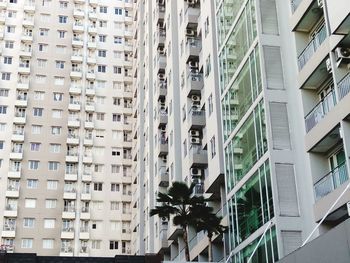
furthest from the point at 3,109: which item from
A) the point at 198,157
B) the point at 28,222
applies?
the point at 198,157

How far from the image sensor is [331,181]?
1128 inches

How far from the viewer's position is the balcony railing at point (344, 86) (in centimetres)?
2750

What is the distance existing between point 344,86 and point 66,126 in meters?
54.3

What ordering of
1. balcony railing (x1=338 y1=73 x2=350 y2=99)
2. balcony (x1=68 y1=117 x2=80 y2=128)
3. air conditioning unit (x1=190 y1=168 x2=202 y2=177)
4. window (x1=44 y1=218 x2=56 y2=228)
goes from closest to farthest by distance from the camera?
balcony railing (x1=338 y1=73 x2=350 y2=99), air conditioning unit (x1=190 y1=168 x2=202 y2=177), window (x1=44 y1=218 x2=56 y2=228), balcony (x1=68 y1=117 x2=80 y2=128)

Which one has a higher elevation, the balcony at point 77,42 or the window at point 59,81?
the balcony at point 77,42

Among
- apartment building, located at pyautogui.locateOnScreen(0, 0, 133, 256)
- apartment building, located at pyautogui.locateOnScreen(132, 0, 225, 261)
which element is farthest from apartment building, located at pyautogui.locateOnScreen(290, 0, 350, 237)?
apartment building, located at pyautogui.locateOnScreen(0, 0, 133, 256)

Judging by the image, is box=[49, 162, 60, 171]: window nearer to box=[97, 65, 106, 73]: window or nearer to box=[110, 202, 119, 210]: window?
box=[110, 202, 119, 210]: window

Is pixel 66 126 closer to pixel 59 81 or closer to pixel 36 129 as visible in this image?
pixel 36 129

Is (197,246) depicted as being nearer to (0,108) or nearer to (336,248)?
(336,248)

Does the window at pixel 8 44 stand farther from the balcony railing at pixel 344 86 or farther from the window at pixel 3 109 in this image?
the balcony railing at pixel 344 86

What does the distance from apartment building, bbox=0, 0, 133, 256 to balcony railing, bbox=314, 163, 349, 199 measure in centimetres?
4681

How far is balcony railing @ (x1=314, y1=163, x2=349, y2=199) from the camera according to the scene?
1102 inches

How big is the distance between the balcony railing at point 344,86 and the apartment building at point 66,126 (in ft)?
163

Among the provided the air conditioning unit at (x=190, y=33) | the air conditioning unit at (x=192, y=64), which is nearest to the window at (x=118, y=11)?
the air conditioning unit at (x=190, y=33)
